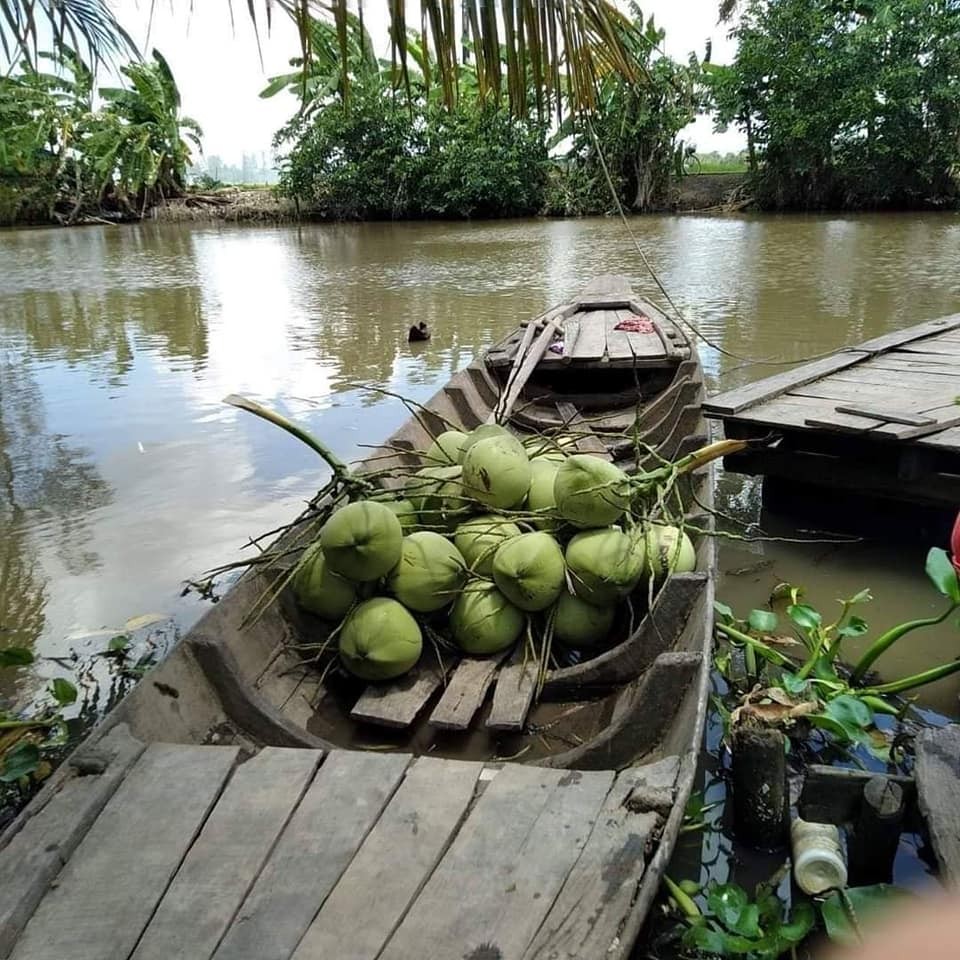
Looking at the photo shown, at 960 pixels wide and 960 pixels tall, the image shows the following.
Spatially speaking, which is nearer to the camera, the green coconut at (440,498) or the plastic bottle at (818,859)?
the plastic bottle at (818,859)

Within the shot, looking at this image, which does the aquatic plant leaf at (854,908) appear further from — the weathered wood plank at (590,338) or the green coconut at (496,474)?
the weathered wood plank at (590,338)

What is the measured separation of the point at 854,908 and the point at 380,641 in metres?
1.37

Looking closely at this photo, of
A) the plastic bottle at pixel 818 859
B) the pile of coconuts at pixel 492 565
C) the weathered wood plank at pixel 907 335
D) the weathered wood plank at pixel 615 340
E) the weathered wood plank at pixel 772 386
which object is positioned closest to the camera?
the plastic bottle at pixel 818 859

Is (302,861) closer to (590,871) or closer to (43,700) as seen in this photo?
(590,871)

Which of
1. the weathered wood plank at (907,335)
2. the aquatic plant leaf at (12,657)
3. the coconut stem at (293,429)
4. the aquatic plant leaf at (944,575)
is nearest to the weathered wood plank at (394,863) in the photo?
the coconut stem at (293,429)

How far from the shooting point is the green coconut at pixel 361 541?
2.52 metres

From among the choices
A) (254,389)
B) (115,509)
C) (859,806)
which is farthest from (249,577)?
(254,389)

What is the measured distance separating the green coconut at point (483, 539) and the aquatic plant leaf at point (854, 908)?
130 centimetres

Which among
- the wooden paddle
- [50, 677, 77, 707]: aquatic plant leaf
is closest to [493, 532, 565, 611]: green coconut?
[50, 677, 77, 707]: aquatic plant leaf

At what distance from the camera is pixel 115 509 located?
4.95 m

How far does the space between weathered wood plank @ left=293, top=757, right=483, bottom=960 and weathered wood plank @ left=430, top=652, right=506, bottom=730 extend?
0.51 metres

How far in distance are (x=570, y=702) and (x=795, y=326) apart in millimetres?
7505

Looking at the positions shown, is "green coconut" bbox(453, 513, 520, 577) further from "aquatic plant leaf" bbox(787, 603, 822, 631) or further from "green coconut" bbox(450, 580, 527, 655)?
"aquatic plant leaf" bbox(787, 603, 822, 631)

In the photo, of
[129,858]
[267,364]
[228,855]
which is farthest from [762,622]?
[267,364]
